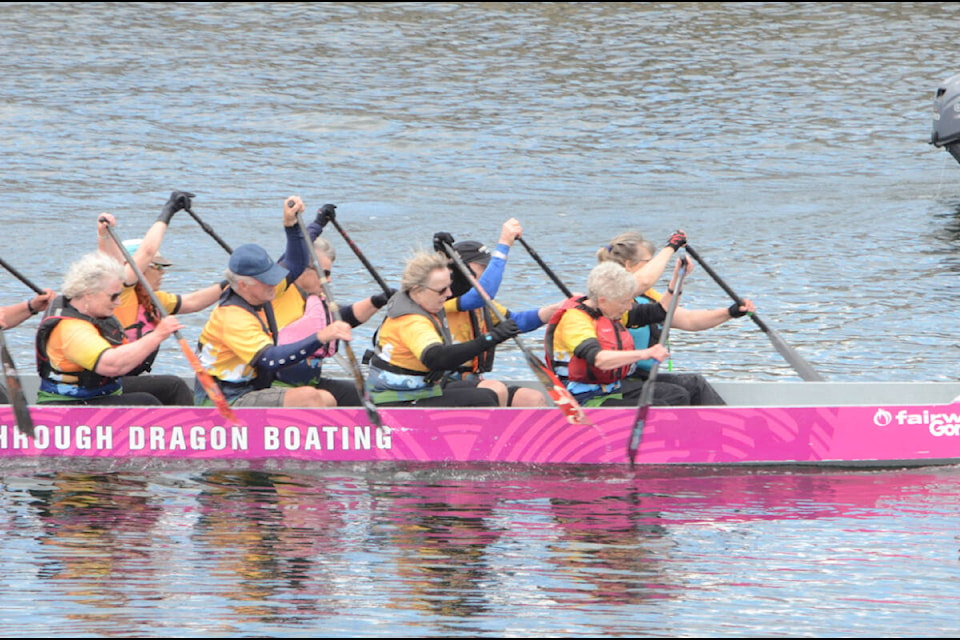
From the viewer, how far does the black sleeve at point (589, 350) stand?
31.8 feet

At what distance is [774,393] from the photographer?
36.5 feet

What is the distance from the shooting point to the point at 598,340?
9820 mm

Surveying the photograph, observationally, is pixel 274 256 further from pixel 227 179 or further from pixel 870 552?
pixel 870 552

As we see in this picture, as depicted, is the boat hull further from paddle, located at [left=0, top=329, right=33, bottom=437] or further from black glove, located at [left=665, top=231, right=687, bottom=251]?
black glove, located at [left=665, top=231, right=687, bottom=251]

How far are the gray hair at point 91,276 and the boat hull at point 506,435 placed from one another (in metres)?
0.90

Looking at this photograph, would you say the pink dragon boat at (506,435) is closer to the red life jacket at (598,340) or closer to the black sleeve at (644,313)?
the red life jacket at (598,340)

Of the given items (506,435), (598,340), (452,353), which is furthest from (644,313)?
(452,353)

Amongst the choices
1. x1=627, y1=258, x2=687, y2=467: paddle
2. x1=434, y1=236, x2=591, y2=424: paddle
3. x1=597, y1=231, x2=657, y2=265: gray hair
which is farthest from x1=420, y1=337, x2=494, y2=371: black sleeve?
x1=597, y1=231, x2=657, y2=265: gray hair

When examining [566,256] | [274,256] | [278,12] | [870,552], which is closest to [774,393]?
[870,552]

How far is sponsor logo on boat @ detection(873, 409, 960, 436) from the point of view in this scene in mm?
9883

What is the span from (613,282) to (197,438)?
291cm

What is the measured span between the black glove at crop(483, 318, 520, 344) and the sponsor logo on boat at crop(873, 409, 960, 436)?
8.00ft

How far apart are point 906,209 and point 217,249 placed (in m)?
9.32

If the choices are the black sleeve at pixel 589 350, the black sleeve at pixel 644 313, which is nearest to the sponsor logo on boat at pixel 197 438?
the black sleeve at pixel 589 350
